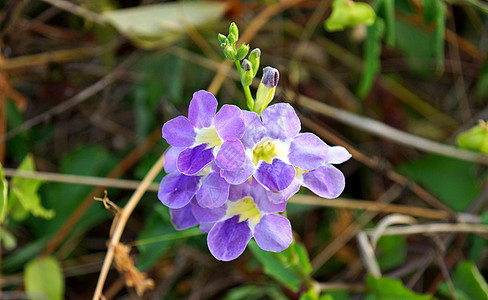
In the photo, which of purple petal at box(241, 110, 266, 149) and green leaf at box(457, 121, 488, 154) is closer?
purple petal at box(241, 110, 266, 149)

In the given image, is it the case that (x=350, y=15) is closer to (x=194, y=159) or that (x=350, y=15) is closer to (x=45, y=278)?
(x=194, y=159)

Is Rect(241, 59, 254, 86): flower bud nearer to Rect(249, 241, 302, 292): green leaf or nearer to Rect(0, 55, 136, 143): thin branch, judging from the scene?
Rect(249, 241, 302, 292): green leaf

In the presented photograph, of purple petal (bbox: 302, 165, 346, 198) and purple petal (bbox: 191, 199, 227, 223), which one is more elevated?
purple petal (bbox: 302, 165, 346, 198)

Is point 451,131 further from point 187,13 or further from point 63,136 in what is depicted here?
point 63,136

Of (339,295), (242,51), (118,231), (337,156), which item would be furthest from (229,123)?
(339,295)

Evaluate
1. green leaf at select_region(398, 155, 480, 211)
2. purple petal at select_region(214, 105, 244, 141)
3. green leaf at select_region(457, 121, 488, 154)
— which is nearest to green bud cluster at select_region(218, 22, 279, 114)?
purple petal at select_region(214, 105, 244, 141)

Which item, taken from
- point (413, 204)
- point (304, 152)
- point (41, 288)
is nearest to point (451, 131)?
point (413, 204)

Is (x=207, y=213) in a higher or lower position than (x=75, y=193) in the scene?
higher
